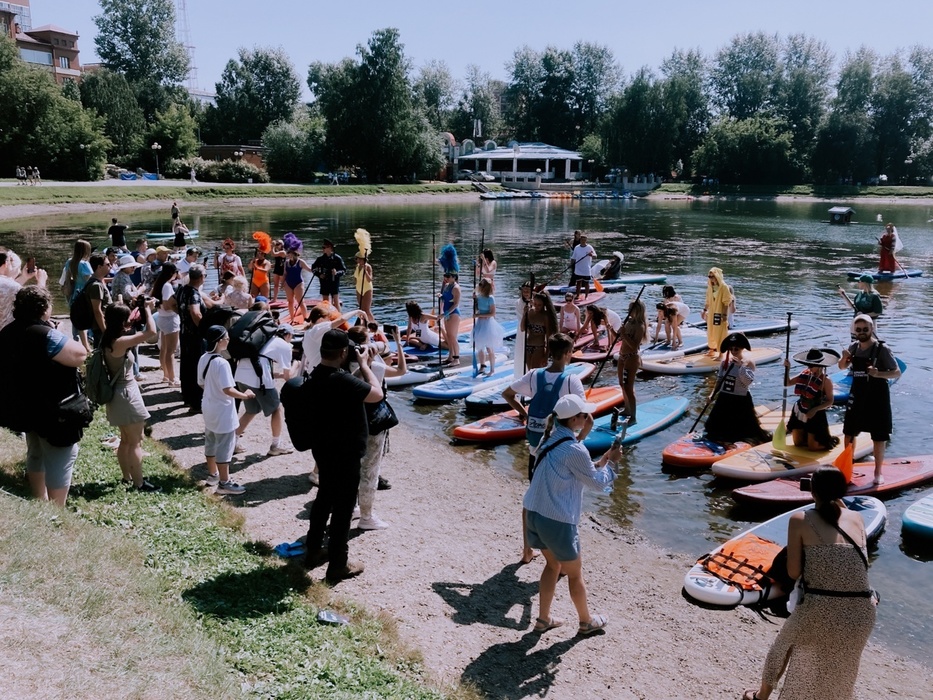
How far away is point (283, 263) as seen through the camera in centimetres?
1903

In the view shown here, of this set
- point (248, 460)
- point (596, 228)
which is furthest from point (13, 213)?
point (248, 460)

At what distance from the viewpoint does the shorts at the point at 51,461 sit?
21.1 ft

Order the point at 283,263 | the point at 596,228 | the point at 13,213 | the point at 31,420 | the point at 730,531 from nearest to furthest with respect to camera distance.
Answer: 1. the point at 31,420
2. the point at 730,531
3. the point at 283,263
4. the point at 13,213
5. the point at 596,228

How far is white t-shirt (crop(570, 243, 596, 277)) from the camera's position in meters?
19.7

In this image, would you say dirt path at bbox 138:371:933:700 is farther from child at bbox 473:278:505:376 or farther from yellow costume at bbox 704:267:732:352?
yellow costume at bbox 704:267:732:352

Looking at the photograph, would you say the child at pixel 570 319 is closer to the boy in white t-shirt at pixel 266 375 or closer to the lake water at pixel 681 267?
the lake water at pixel 681 267

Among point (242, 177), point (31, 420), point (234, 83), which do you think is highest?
point (234, 83)

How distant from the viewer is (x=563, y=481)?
5609 mm

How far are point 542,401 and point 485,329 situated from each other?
6.67m

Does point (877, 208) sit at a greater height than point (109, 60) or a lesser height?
lesser

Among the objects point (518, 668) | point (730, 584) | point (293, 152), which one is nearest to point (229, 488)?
point (518, 668)

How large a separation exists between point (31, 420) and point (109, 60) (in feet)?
341

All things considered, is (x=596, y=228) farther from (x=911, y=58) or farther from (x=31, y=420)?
(x=911, y=58)

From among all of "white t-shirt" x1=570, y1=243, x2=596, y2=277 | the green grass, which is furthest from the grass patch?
the green grass
